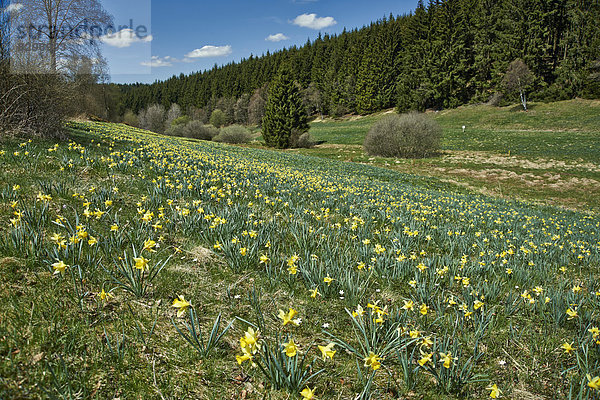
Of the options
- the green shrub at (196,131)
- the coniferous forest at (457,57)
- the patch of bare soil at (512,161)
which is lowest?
the patch of bare soil at (512,161)

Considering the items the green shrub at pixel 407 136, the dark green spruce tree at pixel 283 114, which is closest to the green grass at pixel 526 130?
the green shrub at pixel 407 136

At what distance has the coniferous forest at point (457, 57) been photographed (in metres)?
43.5

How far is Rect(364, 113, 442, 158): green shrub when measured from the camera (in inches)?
1091

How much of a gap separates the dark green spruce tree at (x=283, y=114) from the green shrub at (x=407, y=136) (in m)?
14.2

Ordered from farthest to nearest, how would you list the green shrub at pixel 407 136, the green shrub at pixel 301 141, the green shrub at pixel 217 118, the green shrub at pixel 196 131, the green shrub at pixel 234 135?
1. the green shrub at pixel 217 118
2. the green shrub at pixel 196 131
3. the green shrub at pixel 234 135
4. the green shrub at pixel 301 141
5. the green shrub at pixel 407 136

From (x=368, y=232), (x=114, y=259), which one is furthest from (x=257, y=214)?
(x=114, y=259)

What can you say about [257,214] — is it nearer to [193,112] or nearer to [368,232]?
[368,232]

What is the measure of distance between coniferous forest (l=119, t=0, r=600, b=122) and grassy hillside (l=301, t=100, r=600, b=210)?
7299mm

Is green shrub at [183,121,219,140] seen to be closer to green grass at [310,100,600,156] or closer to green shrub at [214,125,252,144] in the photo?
green shrub at [214,125,252,144]

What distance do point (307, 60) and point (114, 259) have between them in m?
94.5

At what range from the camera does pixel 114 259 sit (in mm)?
2400

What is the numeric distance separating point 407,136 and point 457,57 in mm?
37951

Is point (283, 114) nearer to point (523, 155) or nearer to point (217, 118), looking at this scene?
point (523, 155)

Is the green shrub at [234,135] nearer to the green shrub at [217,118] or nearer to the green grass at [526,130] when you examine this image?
the green grass at [526,130]
